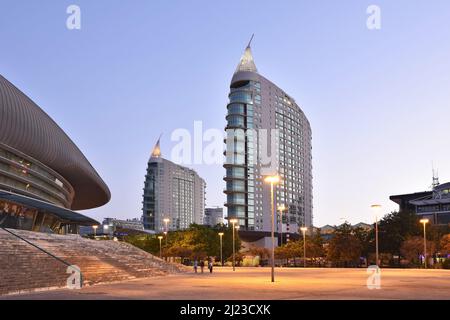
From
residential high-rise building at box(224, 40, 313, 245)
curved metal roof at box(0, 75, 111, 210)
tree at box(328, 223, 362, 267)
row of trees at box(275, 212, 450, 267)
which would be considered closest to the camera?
curved metal roof at box(0, 75, 111, 210)

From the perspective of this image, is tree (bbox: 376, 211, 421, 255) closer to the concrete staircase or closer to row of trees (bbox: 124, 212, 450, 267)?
row of trees (bbox: 124, 212, 450, 267)

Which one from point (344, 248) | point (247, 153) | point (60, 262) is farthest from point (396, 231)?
point (247, 153)

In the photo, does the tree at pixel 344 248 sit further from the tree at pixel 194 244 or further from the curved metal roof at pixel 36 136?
the curved metal roof at pixel 36 136

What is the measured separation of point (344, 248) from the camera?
79.9m

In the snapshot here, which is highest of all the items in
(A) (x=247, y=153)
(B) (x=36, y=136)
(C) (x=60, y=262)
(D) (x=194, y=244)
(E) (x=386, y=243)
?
(A) (x=247, y=153)

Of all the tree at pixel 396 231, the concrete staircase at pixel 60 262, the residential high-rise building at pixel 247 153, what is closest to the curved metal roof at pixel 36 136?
the concrete staircase at pixel 60 262

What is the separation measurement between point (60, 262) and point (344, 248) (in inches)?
2159

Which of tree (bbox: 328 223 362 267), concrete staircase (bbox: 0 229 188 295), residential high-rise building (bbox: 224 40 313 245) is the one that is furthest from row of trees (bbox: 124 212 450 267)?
residential high-rise building (bbox: 224 40 313 245)

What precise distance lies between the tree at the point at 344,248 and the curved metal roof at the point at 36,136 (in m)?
39.5

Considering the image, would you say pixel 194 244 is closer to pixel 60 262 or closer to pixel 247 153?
pixel 60 262

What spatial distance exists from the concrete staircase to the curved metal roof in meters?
15.1

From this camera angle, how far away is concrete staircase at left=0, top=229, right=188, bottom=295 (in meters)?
27.8
